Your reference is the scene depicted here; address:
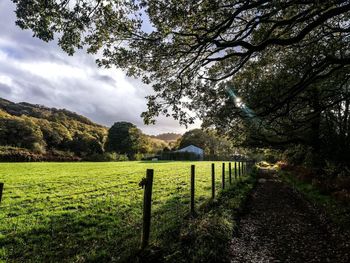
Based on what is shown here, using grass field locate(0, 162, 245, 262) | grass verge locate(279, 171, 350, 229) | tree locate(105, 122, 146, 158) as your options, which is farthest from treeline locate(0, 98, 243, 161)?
grass field locate(0, 162, 245, 262)

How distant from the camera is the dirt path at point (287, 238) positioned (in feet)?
21.7

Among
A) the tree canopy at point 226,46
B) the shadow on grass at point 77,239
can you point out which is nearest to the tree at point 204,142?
the tree canopy at point 226,46

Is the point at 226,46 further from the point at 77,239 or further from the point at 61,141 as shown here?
the point at 61,141

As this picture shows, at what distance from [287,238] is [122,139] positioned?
89.0 m

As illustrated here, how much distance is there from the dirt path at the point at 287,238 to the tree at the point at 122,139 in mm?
82744

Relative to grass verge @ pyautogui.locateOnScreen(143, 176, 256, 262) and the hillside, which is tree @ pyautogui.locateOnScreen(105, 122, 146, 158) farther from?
grass verge @ pyautogui.locateOnScreen(143, 176, 256, 262)

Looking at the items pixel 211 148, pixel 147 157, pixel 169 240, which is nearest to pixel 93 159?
pixel 147 157

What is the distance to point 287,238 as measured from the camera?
8.00 m

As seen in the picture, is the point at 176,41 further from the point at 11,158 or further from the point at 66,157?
the point at 66,157

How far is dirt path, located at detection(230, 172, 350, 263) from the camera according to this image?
661cm

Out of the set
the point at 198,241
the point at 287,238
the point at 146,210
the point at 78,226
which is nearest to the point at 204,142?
the point at 287,238

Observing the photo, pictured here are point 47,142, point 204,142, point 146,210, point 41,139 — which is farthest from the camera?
point 204,142

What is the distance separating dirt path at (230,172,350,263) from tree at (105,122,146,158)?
271 feet

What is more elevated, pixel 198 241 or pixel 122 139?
pixel 122 139
